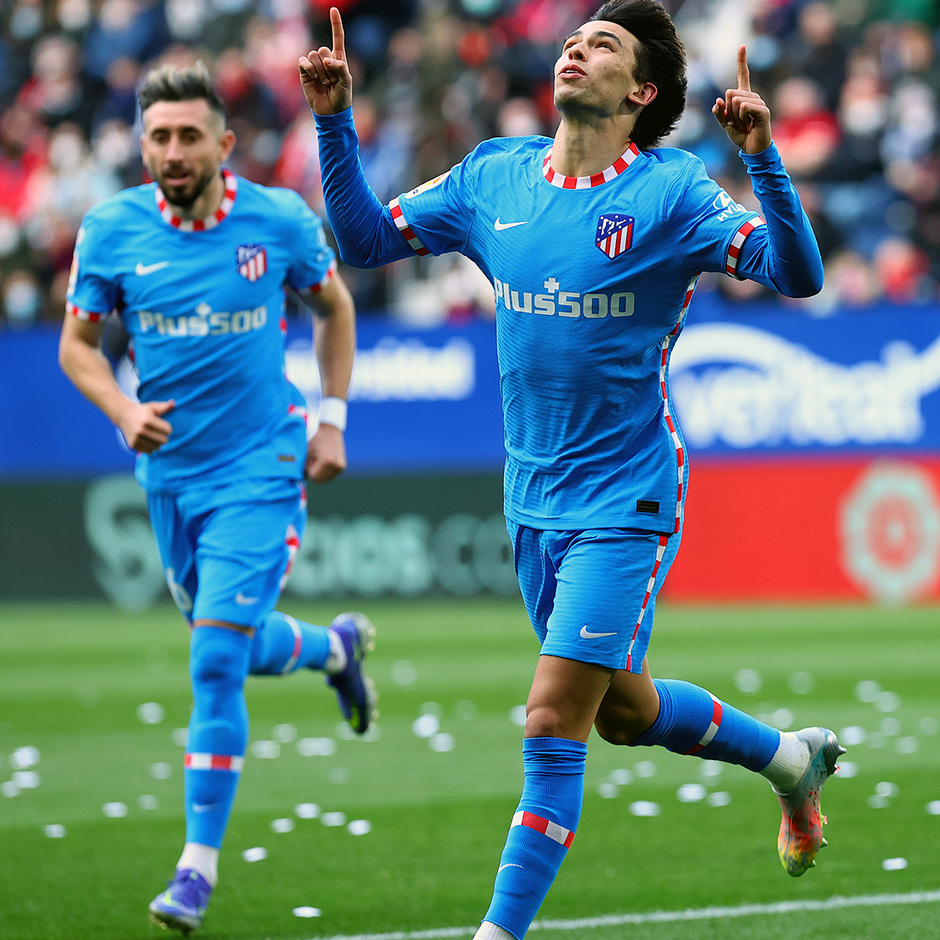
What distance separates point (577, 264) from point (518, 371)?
335 mm

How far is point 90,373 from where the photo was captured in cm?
564

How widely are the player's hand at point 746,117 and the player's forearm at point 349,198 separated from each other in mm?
1050

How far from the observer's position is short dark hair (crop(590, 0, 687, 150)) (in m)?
4.33

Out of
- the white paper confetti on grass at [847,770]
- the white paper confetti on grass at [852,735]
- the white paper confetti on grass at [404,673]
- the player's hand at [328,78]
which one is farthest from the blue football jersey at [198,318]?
the white paper confetti on grass at [404,673]

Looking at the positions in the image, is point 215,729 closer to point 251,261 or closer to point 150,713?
point 251,261

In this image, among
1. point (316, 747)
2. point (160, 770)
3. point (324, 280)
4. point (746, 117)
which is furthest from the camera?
point (316, 747)

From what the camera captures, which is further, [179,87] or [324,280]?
[324,280]

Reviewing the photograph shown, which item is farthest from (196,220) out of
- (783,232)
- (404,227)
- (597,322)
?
(783,232)

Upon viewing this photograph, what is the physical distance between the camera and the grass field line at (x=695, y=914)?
4.68m

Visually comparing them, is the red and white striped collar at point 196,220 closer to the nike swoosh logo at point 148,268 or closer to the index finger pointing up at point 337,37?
the nike swoosh logo at point 148,268

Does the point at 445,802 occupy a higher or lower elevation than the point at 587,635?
lower

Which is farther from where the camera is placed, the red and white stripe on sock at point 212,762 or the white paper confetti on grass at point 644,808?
the white paper confetti on grass at point 644,808

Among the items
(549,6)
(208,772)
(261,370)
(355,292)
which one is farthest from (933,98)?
(208,772)

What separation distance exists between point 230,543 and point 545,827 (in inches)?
76.1
